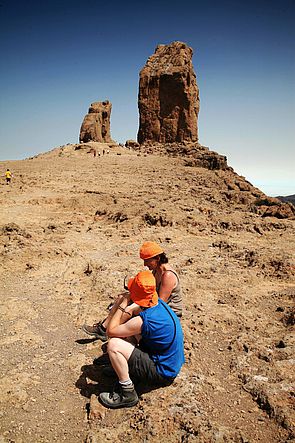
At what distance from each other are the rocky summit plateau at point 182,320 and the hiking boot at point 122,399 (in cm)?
8

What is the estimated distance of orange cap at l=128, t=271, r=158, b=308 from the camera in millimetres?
3113

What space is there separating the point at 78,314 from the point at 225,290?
9.26 ft

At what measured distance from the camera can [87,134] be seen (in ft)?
117

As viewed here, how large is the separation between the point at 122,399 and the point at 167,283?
4.60 ft

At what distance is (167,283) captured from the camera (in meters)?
4.03

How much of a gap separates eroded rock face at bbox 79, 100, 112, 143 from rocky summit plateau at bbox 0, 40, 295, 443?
2291 cm

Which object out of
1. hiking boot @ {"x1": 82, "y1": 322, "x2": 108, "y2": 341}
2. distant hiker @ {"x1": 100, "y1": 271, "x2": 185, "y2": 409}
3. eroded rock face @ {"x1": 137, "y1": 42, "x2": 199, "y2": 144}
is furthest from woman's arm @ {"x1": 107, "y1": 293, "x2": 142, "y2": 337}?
eroded rock face @ {"x1": 137, "y1": 42, "x2": 199, "y2": 144}

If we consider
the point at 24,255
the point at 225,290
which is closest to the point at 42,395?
the point at 225,290

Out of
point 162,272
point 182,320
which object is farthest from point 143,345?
point 182,320

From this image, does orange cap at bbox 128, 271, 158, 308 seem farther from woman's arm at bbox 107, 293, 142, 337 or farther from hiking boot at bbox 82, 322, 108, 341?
hiking boot at bbox 82, 322, 108, 341

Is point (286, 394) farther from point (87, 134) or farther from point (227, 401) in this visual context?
point (87, 134)

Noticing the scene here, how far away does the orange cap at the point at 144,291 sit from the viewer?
3.11 m

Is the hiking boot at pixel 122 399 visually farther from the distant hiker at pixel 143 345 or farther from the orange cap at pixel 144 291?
the orange cap at pixel 144 291

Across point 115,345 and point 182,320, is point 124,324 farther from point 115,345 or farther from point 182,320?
point 182,320
